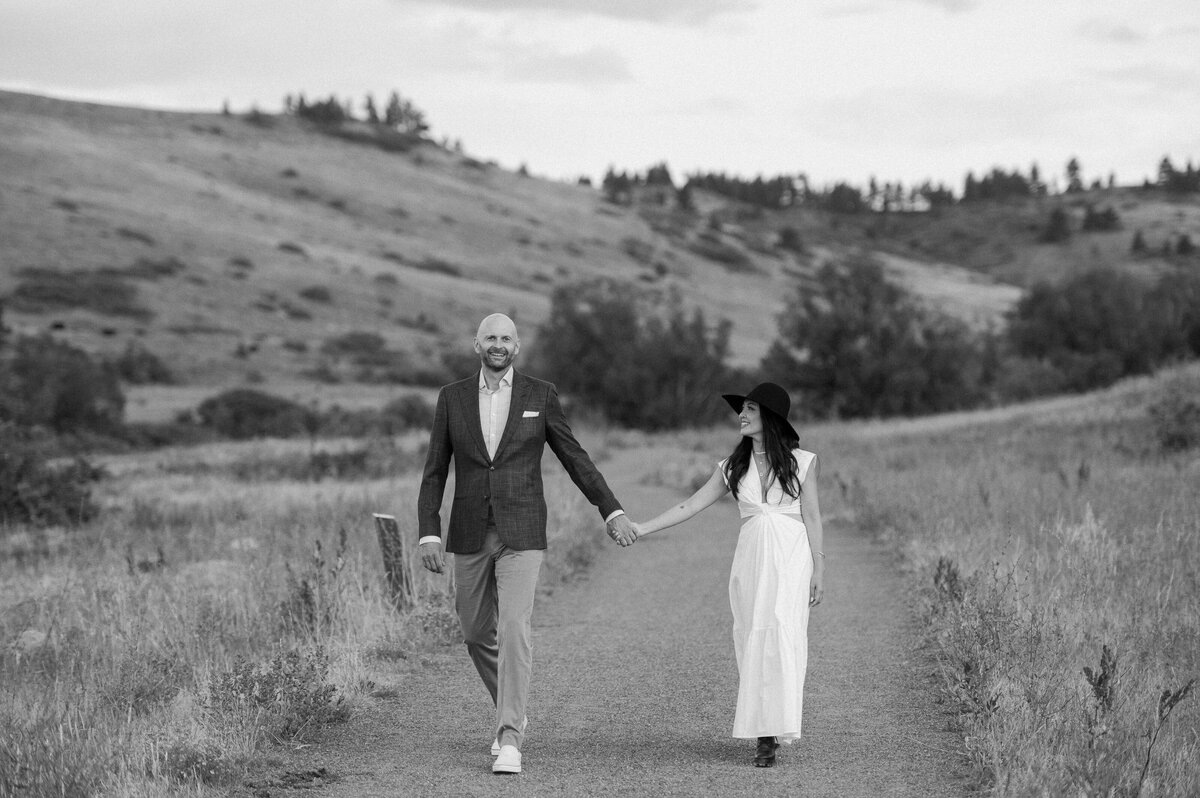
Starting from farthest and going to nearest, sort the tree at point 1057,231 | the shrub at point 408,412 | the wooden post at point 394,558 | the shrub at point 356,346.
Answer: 1. the tree at point 1057,231
2. the shrub at point 356,346
3. the shrub at point 408,412
4. the wooden post at point 394,558

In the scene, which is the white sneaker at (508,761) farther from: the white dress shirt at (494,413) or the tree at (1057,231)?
the tree at (1057,231)

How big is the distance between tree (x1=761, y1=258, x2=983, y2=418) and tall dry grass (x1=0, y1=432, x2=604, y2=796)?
32.8 m

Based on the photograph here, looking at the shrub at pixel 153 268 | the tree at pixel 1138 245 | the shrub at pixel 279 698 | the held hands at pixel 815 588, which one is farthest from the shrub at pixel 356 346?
the tree at pixel 1138 245

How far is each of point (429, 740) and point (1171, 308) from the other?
56.3 m

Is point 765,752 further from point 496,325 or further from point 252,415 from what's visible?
point 252,415

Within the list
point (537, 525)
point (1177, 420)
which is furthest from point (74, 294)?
point (537, 525)

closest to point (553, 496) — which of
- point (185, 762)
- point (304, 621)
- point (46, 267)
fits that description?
point (304, 621)

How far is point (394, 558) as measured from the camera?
10.8 metres

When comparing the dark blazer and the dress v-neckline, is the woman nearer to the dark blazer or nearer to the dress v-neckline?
the dress v-neckline

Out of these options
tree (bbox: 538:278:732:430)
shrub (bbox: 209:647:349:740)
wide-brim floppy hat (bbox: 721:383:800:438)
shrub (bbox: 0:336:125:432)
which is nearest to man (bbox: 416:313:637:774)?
wide-brim floppy hat (bbox: 721:383:800:438)

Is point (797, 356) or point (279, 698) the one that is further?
point (797, 356)

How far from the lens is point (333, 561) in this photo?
11.2m

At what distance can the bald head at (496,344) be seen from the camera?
704cm

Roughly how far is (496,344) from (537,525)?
956 mm
